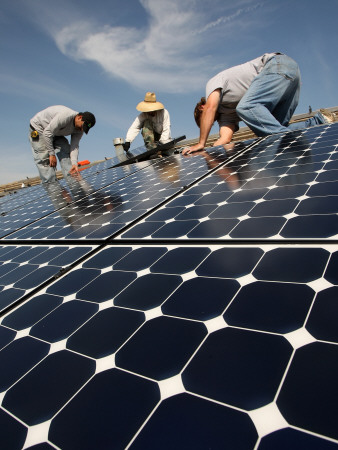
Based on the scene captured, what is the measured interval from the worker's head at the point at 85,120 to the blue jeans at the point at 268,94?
4.50m

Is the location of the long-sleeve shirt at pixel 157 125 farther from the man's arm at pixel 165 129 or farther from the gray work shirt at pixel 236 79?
the gray work shirt at pixel 236 79

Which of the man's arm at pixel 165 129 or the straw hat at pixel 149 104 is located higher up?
the straw hat at pixel 149 104

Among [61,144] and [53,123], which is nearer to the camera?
[53,123]

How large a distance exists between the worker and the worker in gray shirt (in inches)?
144

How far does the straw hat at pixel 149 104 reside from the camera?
8.49 m

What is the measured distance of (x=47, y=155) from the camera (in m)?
8.52

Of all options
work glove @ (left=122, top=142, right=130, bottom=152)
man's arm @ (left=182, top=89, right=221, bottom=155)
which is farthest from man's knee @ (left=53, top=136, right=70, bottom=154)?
man's arm @ (left=182, top=89, right=221, bottom=155)

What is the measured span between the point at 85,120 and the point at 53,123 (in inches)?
33.3

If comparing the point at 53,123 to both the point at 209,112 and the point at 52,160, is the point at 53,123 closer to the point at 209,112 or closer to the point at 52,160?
the point at 52,160

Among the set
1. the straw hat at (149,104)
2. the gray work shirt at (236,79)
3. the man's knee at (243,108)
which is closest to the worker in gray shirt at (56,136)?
the straw hat at (149,104)

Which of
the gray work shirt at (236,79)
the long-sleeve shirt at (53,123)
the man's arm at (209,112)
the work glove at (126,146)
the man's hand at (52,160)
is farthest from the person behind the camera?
the work glove at (126,146)

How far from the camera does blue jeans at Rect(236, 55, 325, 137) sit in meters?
4.47

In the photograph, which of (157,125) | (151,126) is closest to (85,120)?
(151,126)

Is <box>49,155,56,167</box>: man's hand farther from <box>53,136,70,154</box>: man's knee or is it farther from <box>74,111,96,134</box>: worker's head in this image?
<box>74,111,96,134</box>: worker's head
